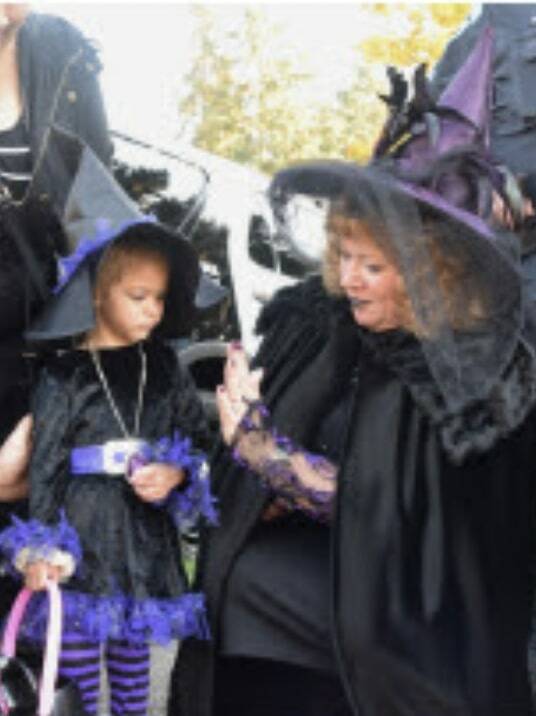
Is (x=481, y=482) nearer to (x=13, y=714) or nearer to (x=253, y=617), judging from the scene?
(x=253, y=617)

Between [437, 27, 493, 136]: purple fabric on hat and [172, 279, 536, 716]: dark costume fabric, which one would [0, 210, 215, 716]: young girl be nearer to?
[172, 279, 536, 716]: dark costume fabric

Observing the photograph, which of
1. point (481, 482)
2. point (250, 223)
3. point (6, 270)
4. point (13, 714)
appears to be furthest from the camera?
point (250, 223)

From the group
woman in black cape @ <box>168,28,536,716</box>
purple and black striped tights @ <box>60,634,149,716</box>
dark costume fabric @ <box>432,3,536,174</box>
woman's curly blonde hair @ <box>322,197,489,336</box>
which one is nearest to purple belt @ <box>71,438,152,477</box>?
woman in black cape @ <box>168,28,536,716</box>

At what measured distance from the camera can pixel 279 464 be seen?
249 centimetres

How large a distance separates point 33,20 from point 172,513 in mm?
1244

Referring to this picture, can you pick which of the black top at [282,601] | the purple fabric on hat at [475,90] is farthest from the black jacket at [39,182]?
the purple fabric on hat at [475,90]

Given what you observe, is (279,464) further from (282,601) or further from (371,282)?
(371,282)

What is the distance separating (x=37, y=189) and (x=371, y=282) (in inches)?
33.1

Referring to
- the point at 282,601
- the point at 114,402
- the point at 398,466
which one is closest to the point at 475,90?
the point at 398,466

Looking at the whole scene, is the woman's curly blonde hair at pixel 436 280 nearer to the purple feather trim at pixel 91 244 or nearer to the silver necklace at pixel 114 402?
the purple feather trim at pixel 91 244

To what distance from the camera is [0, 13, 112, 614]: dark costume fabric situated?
2.67 metres

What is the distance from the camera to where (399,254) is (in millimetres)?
2305

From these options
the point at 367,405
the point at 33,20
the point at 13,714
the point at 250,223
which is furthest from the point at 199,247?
the point at 13,714

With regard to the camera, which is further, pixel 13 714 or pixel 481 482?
pixel 481 482
